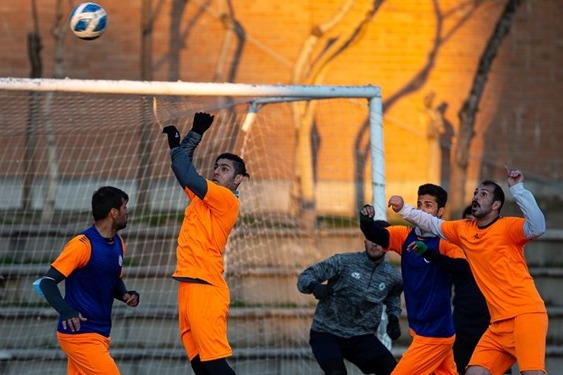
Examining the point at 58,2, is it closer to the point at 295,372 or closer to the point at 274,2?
the point at 274,2

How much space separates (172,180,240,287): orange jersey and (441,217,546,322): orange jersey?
1.78 meters

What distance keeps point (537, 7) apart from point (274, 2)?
384cm

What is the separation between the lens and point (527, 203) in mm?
8008

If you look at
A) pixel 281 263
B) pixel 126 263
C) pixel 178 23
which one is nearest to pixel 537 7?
pixel 178 23

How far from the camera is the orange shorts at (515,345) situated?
26.5ft

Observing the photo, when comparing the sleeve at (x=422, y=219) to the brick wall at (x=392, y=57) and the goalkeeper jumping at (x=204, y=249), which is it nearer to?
the goalkeeper jumping at (x=204, y=249)

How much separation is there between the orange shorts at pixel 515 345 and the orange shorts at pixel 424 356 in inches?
18.7

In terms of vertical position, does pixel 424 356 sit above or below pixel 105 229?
below

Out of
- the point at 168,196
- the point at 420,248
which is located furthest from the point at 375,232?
the point at 168,196

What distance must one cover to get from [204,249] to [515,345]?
7.44ft

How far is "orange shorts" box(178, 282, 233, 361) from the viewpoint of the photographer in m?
8.09

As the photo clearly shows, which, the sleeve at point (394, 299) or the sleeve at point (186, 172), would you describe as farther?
the sleeve at point (394, 299)

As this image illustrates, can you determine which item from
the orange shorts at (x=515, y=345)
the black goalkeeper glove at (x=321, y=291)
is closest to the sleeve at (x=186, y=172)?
the black goalkeeper glove at (x=321, y=291)

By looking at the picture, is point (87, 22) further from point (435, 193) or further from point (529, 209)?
point (529, 209)
